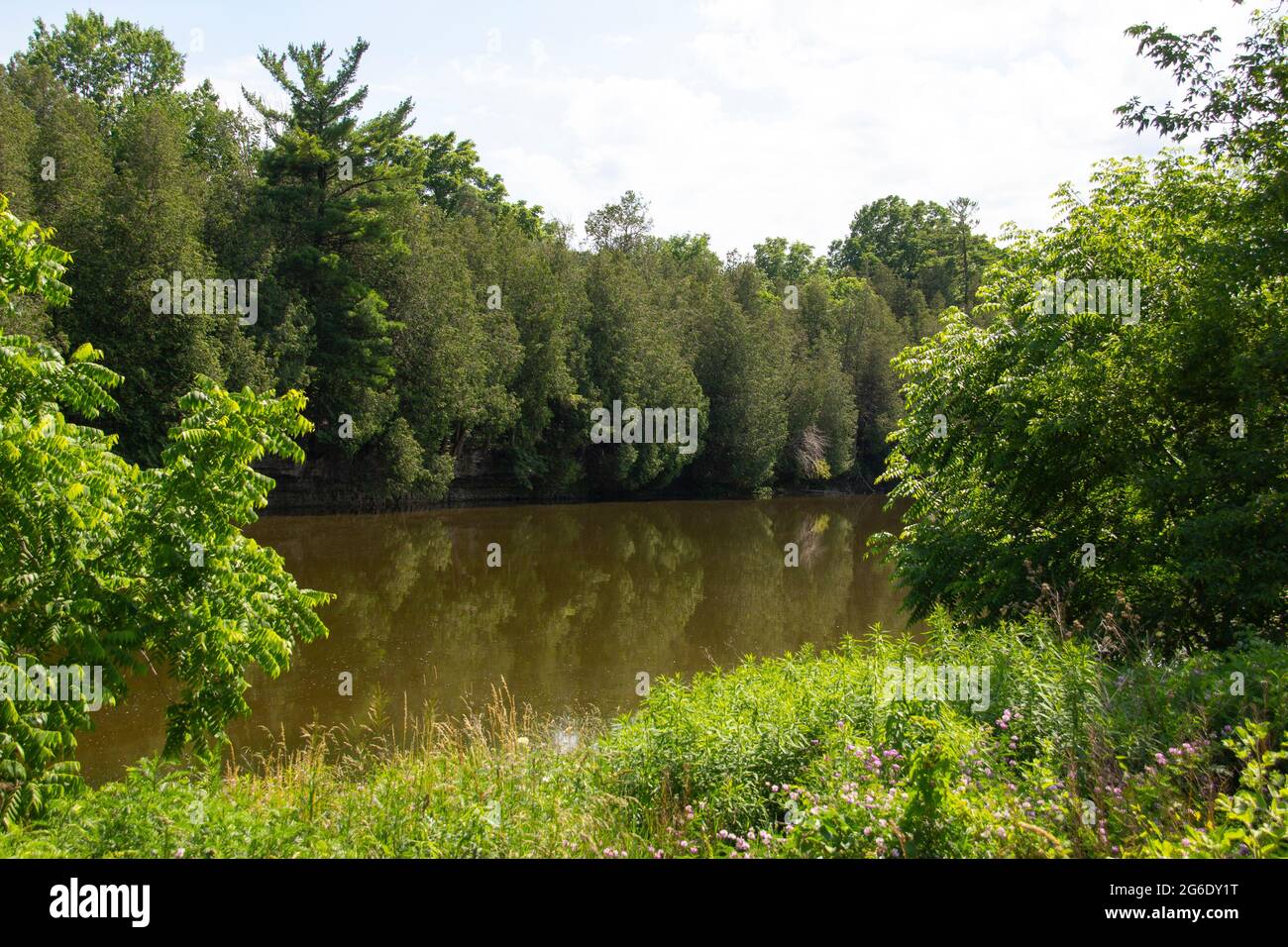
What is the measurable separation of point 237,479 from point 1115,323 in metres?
11.1

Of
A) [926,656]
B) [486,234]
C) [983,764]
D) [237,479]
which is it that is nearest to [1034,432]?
[926,656]

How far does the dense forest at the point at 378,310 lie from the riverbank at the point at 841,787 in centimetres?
1109

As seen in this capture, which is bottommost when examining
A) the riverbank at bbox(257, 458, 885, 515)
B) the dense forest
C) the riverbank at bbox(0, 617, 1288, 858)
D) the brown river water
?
the brown river water

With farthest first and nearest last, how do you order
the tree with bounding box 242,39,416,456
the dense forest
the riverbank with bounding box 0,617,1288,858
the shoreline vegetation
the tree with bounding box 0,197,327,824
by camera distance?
the tree with bounding box 242,39,416,456 < the dense forest < the tree with bounding box 0,197,327,824 < the shoreline vegetation < the riverbank with bounding box 0,617,1288,858

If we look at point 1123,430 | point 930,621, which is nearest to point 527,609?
point 930,621

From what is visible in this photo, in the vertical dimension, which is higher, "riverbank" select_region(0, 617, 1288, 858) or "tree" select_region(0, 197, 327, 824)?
"tree" select_region(0, 197, 327, 824)

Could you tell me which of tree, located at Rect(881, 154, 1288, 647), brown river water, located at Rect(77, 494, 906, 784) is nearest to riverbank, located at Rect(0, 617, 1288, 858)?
tree, located at Rect(881, 154, 1288, 647)

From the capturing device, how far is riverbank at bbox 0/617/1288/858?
4598 mm

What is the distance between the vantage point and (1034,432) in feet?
37.5

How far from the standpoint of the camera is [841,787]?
5.30 m

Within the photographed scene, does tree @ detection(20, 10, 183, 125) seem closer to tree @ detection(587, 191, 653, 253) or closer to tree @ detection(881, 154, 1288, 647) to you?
tree @ detection(587, 191, 653, 253)

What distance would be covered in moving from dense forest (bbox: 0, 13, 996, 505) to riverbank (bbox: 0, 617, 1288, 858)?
11.1 metres

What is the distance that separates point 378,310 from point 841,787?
3514 centimetres
